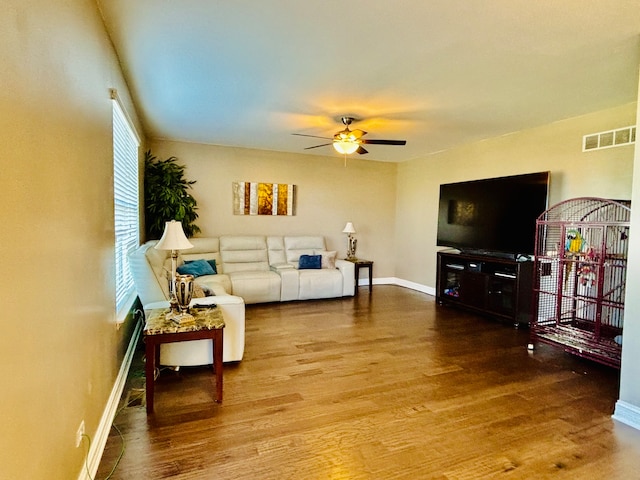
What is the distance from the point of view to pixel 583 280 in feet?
11.6

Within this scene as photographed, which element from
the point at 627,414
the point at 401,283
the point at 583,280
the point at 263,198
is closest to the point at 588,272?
the point at 583,280

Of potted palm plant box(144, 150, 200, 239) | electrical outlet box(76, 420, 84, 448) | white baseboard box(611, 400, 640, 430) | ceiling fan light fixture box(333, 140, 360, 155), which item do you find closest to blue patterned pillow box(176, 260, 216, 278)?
potted palm plant box(144, 150, 200, 239)

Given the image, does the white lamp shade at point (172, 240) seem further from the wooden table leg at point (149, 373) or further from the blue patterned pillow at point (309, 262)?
the blue patterned pillow at point (309, 262)

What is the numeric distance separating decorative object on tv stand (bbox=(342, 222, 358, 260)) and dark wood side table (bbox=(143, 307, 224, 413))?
4.23 metres

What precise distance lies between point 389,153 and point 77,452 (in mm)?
5854

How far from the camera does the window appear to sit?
2949 millimetres

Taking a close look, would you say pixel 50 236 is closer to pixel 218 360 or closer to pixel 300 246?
pixel 218 360

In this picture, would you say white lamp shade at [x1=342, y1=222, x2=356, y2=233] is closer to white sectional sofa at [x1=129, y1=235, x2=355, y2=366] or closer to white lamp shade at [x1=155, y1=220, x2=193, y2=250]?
white sectional sofa at [x1=129, y1=235, x2=355, y2=366]

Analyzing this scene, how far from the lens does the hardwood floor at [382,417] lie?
1958 mm

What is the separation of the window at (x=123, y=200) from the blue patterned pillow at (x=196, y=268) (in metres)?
1.03

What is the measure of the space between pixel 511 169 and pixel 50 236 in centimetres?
521

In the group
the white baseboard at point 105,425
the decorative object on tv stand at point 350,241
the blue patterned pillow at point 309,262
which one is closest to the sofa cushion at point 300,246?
the blue patterned pillow at point 309,262

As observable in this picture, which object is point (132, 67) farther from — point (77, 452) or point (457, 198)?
point (457, 198)

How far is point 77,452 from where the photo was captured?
167 centimetres
